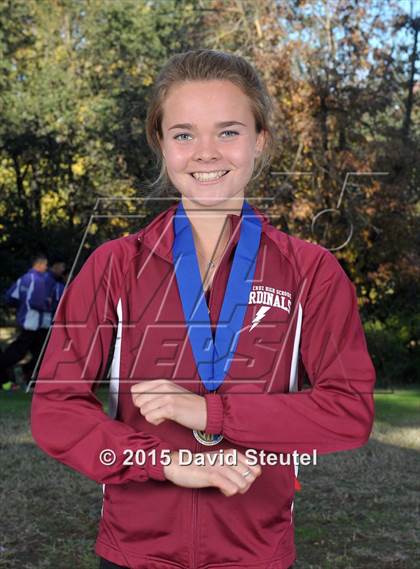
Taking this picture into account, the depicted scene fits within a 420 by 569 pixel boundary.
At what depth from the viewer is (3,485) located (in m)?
6.61

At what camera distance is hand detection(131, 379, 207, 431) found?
5.92ft

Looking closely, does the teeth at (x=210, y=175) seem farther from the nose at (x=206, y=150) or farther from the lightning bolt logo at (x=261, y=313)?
the lightning bolt logo at (x=261, y=313)

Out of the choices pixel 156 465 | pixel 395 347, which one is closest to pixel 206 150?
Answer: pixel 156 465

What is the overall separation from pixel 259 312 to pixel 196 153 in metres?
0.41

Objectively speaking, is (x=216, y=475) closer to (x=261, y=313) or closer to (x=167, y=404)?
(x=167, y=404)

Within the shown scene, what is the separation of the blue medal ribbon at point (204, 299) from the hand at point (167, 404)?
0.11 meters

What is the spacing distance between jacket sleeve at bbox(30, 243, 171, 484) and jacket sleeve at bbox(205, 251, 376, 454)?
0.18m

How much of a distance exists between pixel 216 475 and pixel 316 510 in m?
4.49

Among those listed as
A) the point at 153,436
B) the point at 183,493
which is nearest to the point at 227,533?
the point at 183,493

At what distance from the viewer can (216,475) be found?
71.3 inches

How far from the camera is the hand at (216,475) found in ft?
5.90

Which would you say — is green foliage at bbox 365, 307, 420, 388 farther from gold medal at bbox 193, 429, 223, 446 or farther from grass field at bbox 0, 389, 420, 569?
gold medal at bbox 193, 429, 223, 446

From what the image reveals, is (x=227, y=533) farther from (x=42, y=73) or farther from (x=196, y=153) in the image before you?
(x=42, y=73)

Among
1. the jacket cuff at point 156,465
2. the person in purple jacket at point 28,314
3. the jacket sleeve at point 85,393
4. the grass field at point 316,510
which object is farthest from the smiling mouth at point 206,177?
the person in purple jacket at point 28,314
